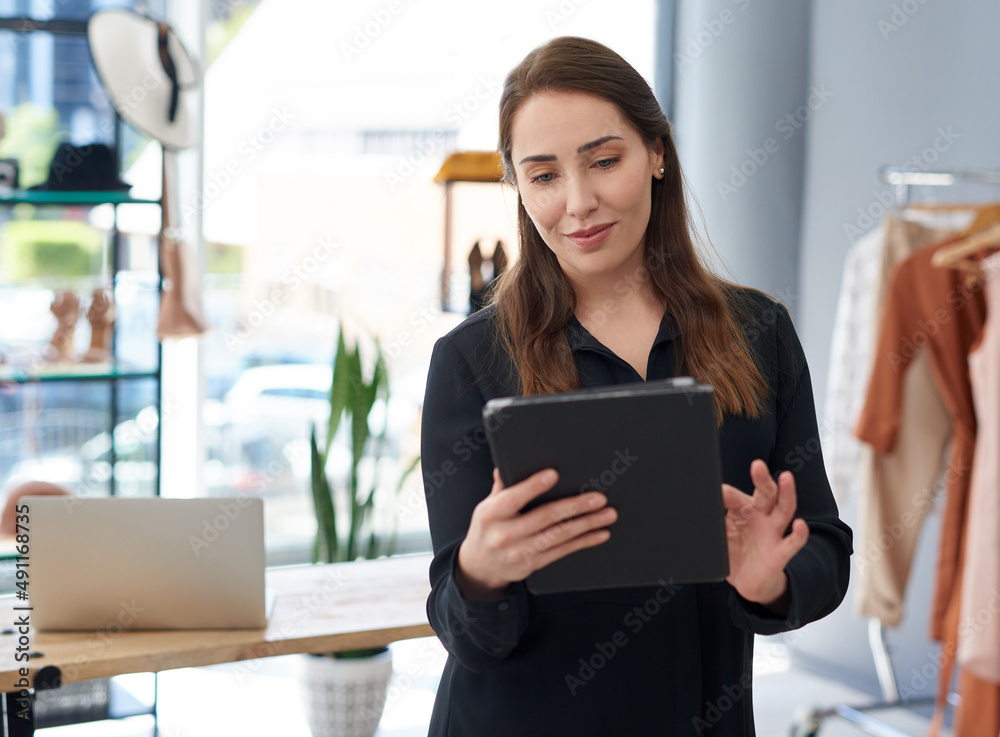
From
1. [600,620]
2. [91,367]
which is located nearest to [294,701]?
[91,367]

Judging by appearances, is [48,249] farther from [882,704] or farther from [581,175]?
[882,704]

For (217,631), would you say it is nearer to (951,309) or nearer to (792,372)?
(792,372)

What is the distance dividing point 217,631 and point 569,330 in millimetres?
1058

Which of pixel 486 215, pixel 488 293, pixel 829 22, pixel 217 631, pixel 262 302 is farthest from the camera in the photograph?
pixel 486 215

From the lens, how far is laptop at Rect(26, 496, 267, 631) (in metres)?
1.72

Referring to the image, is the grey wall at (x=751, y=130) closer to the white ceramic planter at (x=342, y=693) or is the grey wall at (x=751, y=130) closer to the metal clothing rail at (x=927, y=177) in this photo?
the metal clothing rail at (x=927, y=177)

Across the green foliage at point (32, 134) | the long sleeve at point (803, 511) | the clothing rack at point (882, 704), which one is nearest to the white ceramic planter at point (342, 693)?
the clothing rack at point (882, 704)

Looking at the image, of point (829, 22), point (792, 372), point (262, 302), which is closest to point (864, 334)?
point (829, 22)

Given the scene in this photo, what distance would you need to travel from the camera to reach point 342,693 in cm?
274

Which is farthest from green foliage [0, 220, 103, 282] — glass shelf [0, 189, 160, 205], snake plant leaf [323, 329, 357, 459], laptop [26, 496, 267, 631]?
laptop [26, 496, 267, 631]

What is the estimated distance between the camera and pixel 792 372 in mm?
1216

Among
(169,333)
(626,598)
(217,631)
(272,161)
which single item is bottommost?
(217,631)

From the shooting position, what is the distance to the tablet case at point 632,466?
2.90 ft

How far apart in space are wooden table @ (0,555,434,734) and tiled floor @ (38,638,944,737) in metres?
0.80
